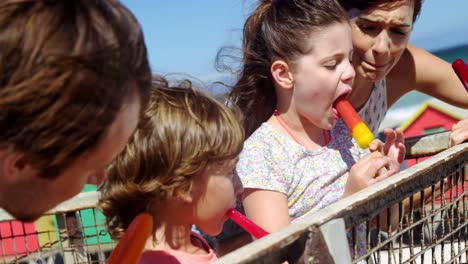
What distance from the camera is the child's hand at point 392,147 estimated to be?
1.71 meters

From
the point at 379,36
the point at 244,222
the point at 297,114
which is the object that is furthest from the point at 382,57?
the point at 244,222

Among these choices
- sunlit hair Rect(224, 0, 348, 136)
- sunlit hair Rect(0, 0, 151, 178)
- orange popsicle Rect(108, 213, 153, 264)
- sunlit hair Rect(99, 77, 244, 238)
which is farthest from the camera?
sunlit hair Rect(224, 0, 348, 136)

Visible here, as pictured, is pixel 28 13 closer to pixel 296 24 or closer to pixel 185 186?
pixel 185 186

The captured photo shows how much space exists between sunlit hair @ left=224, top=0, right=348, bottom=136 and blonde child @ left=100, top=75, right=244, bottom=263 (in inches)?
18.0

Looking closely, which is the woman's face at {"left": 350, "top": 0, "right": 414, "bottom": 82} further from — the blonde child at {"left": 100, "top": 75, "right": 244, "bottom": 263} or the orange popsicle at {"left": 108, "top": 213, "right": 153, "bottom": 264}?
the orange popsicle at {"left": 108, "top": 213, "right": 153, "bottom": 264}

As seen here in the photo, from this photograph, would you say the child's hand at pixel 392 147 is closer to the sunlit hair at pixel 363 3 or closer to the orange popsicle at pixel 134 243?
the sunlit hair at pixel 363 3

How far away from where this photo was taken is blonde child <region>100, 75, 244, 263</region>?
142cm

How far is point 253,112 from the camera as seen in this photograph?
2059 mm

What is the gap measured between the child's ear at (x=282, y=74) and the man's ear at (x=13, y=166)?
1.14 m

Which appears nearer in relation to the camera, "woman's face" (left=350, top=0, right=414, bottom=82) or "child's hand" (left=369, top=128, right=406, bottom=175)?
"child's hand" (left=369, top=128, right=406, bottom=175)

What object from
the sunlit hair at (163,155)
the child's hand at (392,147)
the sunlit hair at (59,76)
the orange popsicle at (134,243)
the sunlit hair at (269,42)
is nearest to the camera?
the sunlit hair at (59,76)

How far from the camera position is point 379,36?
198 centimetres

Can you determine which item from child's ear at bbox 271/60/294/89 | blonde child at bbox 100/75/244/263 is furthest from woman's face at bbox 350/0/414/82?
blonde child at bbox 100/75/244/263

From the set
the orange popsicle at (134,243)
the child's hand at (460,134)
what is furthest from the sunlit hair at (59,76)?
the child's hand at (460,134)
